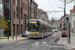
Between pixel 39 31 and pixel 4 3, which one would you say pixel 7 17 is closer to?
pixel 4 3

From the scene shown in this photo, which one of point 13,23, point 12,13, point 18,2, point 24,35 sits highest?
point 18,2

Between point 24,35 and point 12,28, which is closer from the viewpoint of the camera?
point 24,35

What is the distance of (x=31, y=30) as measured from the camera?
91.8ft

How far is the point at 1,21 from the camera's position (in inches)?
1553

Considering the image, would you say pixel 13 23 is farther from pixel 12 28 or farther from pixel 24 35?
pixel 24 35

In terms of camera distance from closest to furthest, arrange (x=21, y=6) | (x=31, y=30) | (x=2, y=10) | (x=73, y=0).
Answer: (x=73, y=0), (x=31, y=30), (x=2, y=10), (x=21, y=6)

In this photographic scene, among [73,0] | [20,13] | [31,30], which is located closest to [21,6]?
[20,13]

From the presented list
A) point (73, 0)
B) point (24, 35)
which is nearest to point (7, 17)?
point (24, 35)

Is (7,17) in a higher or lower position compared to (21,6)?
lower

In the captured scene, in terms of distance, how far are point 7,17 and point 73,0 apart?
26.7 m

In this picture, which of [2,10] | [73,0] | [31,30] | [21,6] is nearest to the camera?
[73,0]

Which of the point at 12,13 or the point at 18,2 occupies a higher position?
the point at 18,2

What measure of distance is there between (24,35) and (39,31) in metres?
11.1

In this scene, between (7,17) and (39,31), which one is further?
(7,17)
